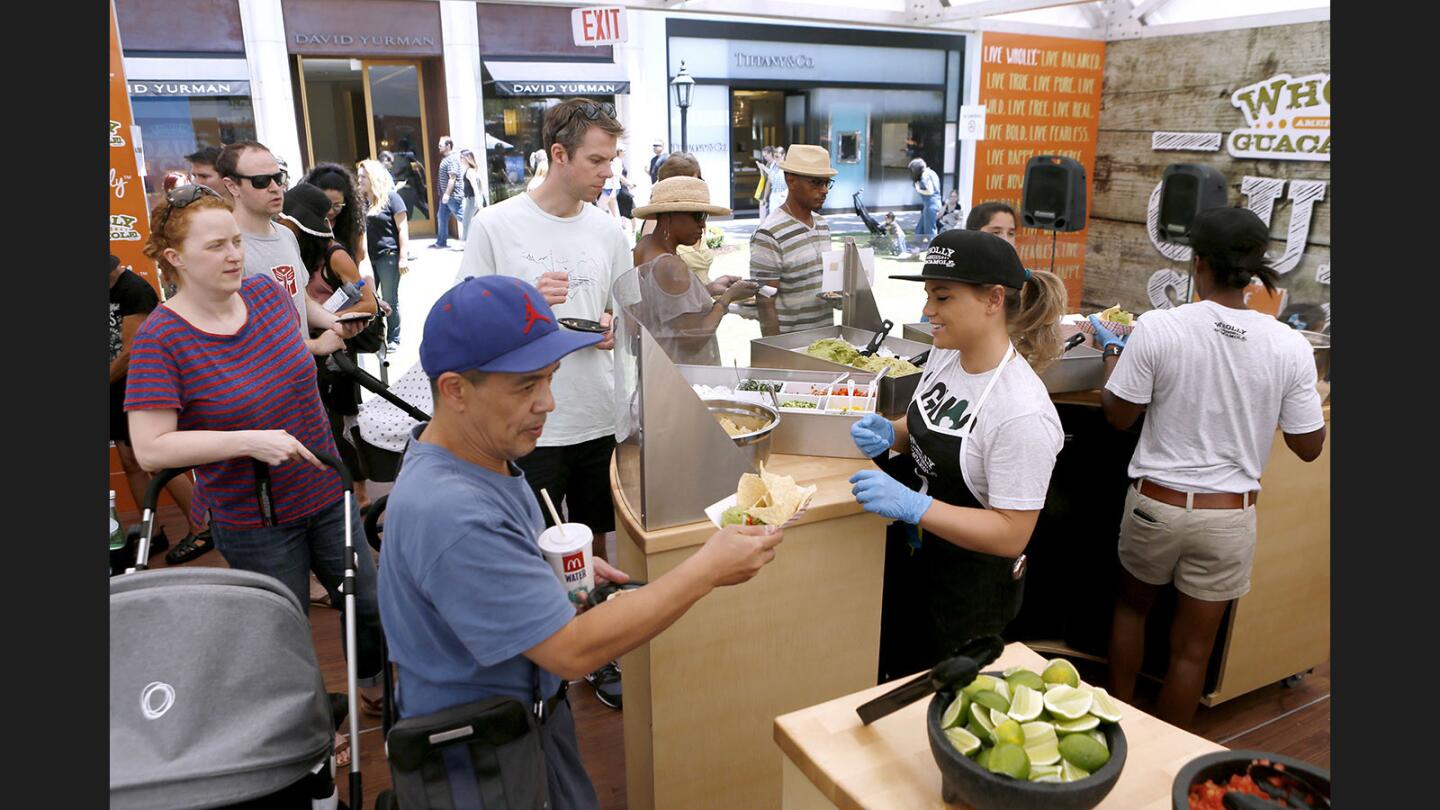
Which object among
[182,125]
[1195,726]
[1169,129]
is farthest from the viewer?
[182,125]

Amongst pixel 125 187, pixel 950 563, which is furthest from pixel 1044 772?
pixel 125 187

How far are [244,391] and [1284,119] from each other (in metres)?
7.03

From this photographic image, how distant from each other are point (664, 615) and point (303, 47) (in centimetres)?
1178

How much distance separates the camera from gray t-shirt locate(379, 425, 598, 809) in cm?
138

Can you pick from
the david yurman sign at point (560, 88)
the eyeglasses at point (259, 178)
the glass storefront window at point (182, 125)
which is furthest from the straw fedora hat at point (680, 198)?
the glass storefront window at point (182, 125)

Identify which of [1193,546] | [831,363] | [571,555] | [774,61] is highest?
[774,61]

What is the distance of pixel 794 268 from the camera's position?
4.51 metres

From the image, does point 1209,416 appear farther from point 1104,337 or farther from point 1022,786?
point 1022,786

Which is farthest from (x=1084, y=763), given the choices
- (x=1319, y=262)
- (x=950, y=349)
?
(x=1319, y=262)

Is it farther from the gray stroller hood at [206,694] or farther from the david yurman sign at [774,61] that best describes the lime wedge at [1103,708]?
the david yurman sign at [774,61]

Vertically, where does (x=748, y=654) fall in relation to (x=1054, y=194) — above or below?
below

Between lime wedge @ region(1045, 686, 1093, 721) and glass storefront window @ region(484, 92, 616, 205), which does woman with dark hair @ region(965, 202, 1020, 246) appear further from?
glass storefront window @ region(484, 92, 616, 205)

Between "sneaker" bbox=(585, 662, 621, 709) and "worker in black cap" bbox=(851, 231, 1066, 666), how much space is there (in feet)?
4.44

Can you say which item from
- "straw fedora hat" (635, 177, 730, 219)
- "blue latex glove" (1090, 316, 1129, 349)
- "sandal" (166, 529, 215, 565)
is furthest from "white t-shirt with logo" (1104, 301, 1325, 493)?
"sandal" (166, 529, 215, 565)
